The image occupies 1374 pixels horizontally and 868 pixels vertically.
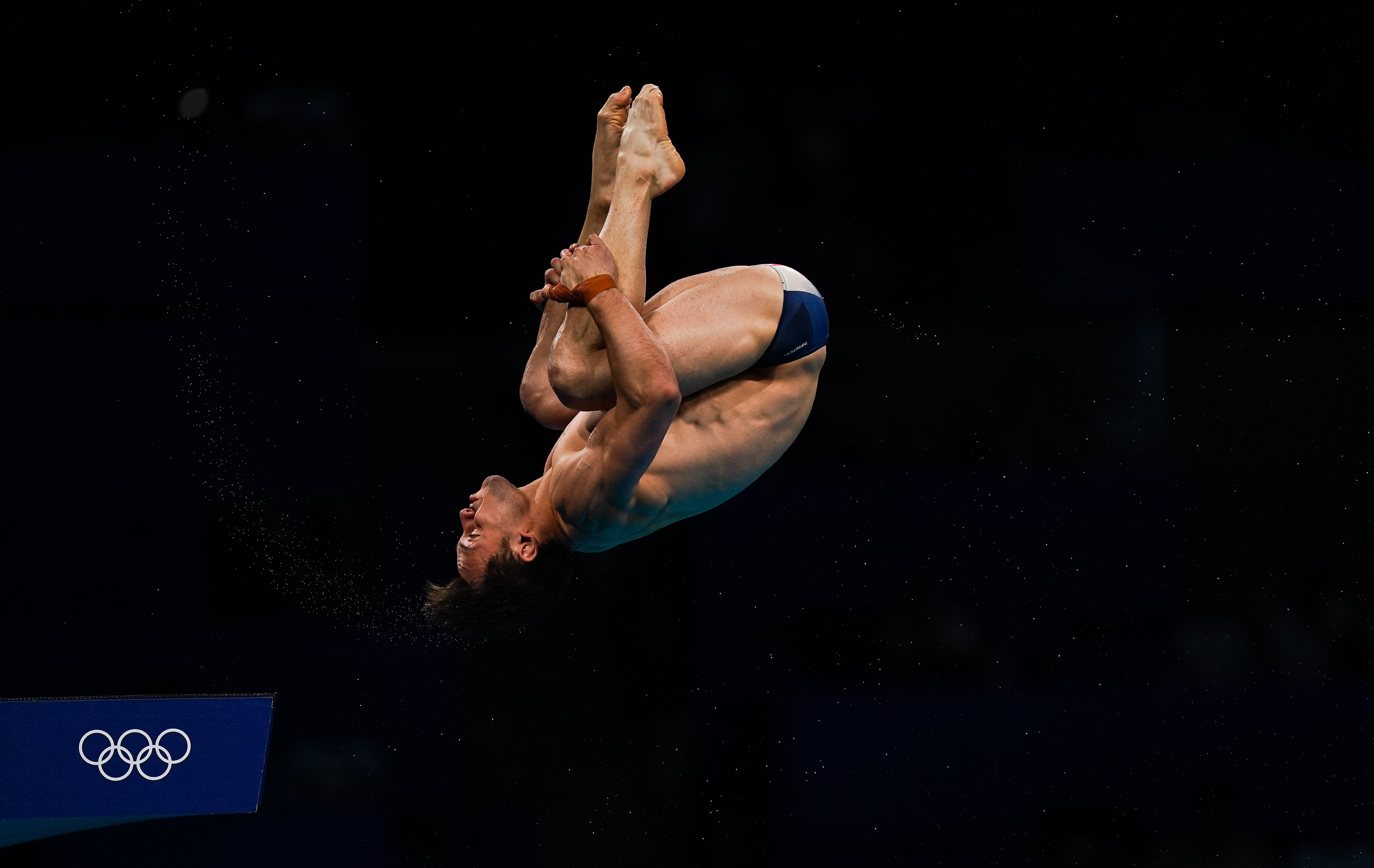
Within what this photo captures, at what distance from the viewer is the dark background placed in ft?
17.1

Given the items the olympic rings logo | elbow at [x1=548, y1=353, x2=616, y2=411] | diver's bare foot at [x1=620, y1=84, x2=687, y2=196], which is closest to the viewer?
elbow at [x1=548, y1=353, x2=616, y2=411]

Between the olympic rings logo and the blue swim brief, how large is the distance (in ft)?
6.97

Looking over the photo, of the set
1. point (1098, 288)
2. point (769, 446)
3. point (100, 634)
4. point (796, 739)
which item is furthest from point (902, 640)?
point (100, 634)

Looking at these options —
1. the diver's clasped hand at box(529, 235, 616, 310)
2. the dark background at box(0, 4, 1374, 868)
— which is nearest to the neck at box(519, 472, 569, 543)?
the diver's clasped hand at box(529, 235, 616, 310)

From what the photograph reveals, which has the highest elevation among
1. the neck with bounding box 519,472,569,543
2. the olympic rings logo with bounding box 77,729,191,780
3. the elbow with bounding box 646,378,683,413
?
the elbow with bounding box 646,378,683,413

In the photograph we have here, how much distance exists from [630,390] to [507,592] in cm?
81

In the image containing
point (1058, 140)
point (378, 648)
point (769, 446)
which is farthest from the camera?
point (1058, 140)

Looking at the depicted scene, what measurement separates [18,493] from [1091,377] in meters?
4.43

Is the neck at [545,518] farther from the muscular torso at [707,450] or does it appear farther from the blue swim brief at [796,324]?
the blue swim brief at [796,324]

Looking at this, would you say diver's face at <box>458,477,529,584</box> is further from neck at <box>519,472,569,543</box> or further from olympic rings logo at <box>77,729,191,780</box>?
olympic rings logo at <box>77,729,191,780</box>

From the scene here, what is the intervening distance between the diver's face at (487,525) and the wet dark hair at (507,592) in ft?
0.06

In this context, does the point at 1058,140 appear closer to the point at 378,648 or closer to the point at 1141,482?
the point at 1141,482

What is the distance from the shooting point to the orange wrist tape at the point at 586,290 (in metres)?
2.78

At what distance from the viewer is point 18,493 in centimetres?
525
